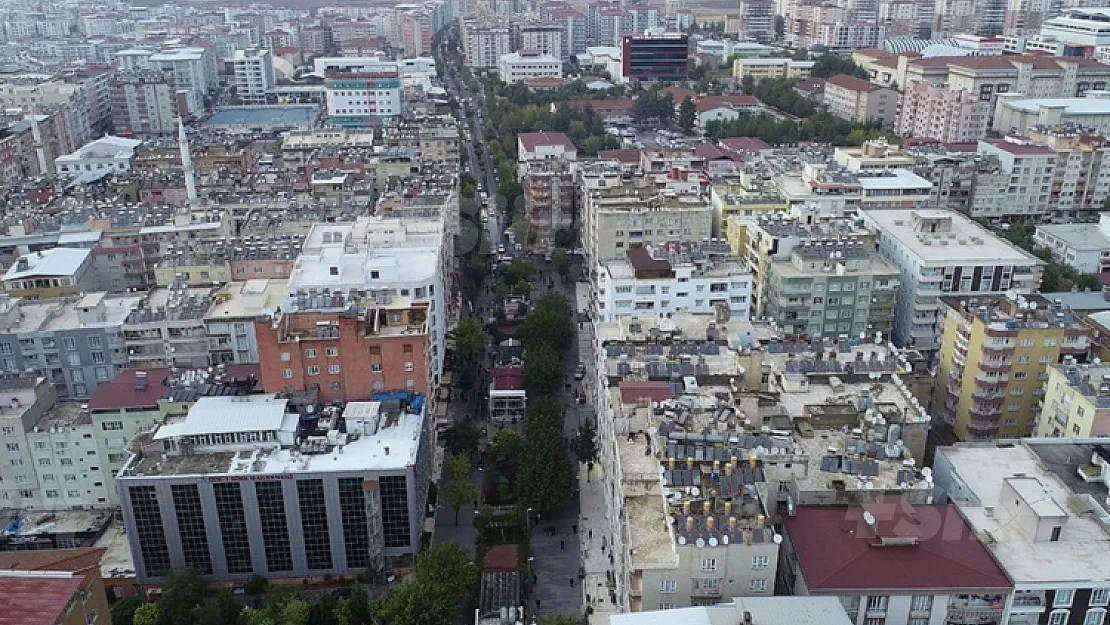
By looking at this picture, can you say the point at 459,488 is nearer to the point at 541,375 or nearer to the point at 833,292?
the point at 541,375

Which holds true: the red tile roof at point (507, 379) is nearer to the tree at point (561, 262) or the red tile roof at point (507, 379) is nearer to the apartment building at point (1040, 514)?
the tree at point (561, 262)

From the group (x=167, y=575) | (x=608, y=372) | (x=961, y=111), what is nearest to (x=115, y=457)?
(x=167, y=575)

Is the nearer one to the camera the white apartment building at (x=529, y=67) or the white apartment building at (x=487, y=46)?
the white apartment building at (x=529, y=67)

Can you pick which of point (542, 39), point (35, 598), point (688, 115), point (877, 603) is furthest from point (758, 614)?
point (542, 39)

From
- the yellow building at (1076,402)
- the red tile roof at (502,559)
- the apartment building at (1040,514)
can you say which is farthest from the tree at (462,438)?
the yellow building at (1076,402)

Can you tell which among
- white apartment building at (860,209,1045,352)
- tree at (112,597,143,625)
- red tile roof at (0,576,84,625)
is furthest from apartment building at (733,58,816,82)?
red tile roof at (0,576,84,625)
